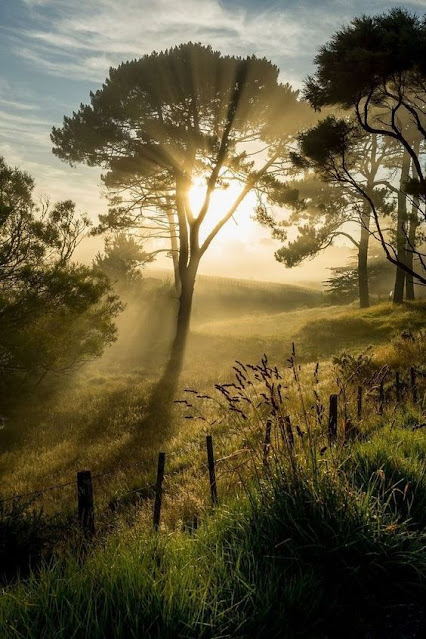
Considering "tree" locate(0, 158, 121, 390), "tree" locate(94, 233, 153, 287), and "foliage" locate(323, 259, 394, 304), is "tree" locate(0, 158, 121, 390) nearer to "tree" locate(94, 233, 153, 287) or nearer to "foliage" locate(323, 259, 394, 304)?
"tree" locate(94, 233, 153, 287)

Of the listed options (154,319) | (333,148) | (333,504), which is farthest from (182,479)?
(154,319)

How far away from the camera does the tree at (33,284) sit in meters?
13.0

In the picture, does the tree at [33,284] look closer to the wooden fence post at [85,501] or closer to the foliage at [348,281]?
the wooden fence post at [85,501]

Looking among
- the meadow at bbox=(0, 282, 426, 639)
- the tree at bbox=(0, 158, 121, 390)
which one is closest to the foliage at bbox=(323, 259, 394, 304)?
the tree at bbox=(0, 158, 121, 390)

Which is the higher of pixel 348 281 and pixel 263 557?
pixel 348 281

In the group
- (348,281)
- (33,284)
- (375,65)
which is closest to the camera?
(375,65)

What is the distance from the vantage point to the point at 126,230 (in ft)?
69.8

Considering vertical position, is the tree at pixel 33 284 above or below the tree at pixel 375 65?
below

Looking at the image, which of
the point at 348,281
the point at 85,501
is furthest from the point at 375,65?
the point at 348,281

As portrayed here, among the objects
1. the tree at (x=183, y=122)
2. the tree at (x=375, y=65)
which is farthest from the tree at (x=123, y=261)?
the tree at (x=375, y=65)

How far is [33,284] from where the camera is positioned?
519 inches

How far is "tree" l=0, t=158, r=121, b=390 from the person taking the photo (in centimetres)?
1298

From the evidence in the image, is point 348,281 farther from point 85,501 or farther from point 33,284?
point 85,501

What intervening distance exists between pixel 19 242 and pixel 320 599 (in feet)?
41.4
